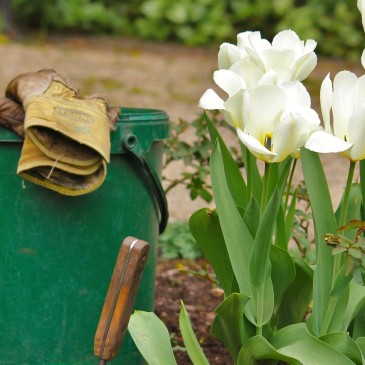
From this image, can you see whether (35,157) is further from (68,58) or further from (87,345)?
(68,58)

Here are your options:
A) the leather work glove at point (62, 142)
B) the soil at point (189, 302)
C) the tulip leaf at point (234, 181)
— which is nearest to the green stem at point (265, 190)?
the tulip leaf at point (234, 181)

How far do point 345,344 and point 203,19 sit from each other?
7.72m

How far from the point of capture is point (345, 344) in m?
2.12

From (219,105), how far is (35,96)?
0.62m

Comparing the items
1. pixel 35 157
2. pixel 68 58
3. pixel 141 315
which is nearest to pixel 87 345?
pixel 141 315

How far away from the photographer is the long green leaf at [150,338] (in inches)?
Answer: 88.0

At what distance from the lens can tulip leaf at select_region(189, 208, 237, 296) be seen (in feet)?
7.86

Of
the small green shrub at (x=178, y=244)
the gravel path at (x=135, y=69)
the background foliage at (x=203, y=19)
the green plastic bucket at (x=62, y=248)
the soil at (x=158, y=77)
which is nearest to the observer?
the green plastic bucket at (x=62, y=248)

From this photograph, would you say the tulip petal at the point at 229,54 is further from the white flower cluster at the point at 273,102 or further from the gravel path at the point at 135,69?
the gravel path at the point at 135,69

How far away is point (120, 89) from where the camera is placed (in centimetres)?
710

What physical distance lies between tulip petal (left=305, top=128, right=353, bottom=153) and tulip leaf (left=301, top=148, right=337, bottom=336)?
20cm

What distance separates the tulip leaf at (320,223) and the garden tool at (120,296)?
0.40 metres

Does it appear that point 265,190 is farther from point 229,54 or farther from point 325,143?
point 229,54

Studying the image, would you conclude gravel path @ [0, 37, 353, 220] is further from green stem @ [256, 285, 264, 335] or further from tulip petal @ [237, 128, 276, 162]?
tulip petal @ [237, 128, 276, 162]
